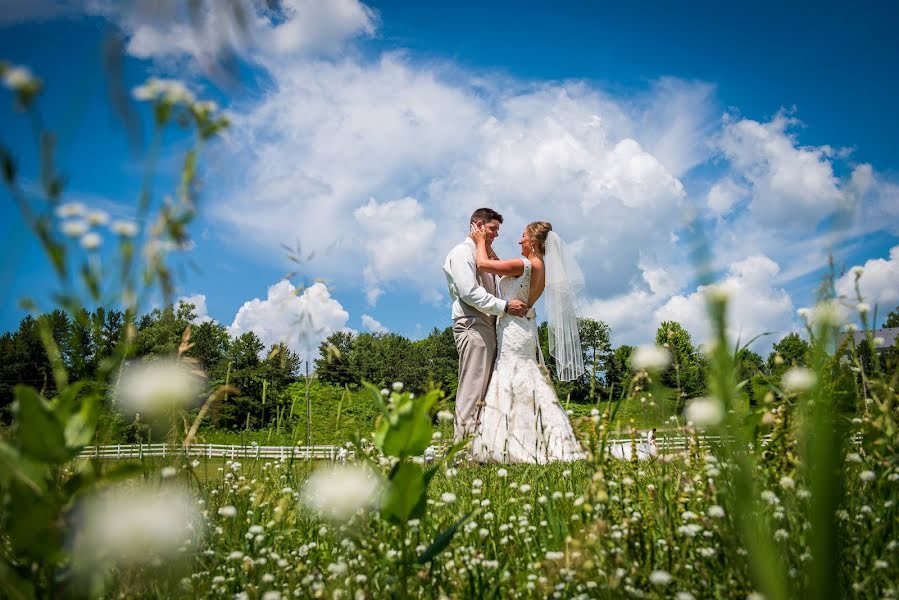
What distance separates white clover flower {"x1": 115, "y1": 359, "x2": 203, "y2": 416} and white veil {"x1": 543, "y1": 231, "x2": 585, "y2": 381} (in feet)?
28.0

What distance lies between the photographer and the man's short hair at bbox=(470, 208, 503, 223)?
10.1m

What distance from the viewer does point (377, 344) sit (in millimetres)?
70312

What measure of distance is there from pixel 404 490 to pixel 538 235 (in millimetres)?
8766

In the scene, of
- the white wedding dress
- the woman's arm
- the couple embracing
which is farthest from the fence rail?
the woman's arm

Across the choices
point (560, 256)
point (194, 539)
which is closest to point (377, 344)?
point (560, 256)

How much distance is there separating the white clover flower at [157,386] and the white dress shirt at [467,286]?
7.48 m

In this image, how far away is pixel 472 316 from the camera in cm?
962

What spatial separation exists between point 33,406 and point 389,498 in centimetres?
92

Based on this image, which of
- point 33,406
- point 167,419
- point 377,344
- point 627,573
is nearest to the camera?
point 33,406

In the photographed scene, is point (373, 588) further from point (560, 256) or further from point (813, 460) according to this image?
point (560, 256)

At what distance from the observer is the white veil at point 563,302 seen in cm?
1008

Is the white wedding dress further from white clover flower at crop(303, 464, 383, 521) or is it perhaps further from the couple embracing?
white clover flower at crop(303, 464, 383, 521)

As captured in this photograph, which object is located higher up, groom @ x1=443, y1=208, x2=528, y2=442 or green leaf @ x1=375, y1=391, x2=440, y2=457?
groom @ x1=443, y1=208, x2=528, y2=442

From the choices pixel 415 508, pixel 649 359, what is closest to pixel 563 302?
pixel 649 359
